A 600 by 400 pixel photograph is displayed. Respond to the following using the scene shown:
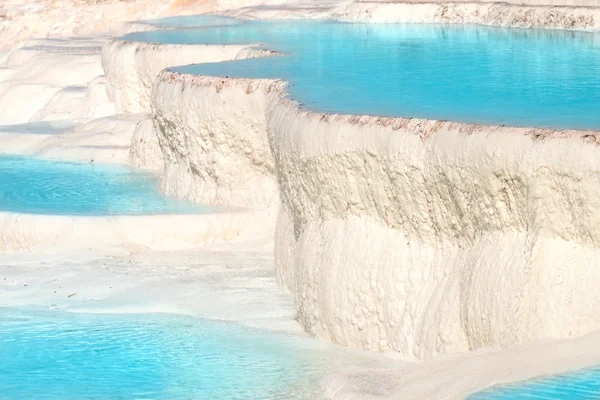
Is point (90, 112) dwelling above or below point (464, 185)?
below

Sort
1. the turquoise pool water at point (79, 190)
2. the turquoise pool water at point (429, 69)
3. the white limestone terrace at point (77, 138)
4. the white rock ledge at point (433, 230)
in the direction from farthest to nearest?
the turquoise pool water at point (79, 190) → the white limestone terrace at point (77, 138) → the turquoise pool water at point (429, 69) → the white rock ledge at point (433, 230)

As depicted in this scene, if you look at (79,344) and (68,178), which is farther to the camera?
(68,178)

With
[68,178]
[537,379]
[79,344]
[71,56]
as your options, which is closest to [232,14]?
[71,56]

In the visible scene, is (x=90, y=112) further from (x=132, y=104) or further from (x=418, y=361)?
(x=418, y=361)

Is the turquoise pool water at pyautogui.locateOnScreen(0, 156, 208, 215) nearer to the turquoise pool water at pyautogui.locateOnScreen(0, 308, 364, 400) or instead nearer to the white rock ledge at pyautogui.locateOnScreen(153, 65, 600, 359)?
the white rock ledge at pyautogui.locateOnScreen(153, 65, 600, 359)

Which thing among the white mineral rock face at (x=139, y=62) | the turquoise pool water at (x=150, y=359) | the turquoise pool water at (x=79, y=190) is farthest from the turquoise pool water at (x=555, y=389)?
the white mineral rock face at (x=139, y=62)

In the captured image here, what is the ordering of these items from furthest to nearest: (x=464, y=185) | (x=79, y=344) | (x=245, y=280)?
(x=245, y=280) < (x=79, y=344) < (x=464, y=185)

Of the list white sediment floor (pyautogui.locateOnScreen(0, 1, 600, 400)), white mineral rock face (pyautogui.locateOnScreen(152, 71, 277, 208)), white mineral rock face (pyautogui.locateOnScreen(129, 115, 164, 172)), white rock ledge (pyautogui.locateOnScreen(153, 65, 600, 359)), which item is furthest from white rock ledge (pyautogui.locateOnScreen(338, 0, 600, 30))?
white rock ledge (pyautogui.locateOnScreen(153, 65, 600, 359))

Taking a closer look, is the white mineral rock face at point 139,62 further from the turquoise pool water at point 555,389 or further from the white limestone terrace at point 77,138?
the turquoise pool water at point 555,389
